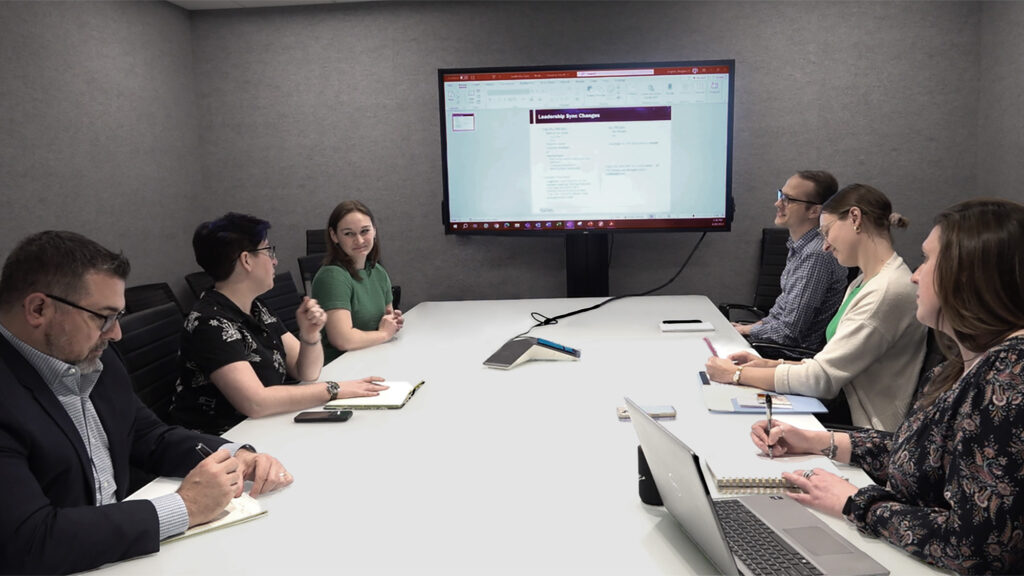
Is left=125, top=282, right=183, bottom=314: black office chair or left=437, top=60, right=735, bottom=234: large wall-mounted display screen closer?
left=125, top=282, right=183, bottom=314: black office chair

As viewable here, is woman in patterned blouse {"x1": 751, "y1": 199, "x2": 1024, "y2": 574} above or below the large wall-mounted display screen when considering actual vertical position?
below

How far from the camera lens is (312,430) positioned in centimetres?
169

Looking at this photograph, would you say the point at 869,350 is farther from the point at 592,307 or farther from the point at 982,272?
the point at 592,307

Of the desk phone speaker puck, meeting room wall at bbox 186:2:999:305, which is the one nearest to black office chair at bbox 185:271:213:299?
meeting room wall at bbox 186:2:999:305

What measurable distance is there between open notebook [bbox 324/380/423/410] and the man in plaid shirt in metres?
1.67

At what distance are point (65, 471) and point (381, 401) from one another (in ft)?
2.55

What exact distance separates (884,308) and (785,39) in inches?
108

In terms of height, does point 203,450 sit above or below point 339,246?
below

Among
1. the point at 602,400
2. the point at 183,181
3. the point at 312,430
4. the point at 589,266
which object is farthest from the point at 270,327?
the point at 183,181

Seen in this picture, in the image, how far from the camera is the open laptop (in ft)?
3.13

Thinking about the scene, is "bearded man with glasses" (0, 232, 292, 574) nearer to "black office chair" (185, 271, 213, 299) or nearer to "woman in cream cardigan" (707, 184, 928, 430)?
"woman in cream cardigan" (707, 184, 928, 430)

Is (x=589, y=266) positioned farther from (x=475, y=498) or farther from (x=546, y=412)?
(x=475, y=498)

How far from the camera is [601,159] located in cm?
401

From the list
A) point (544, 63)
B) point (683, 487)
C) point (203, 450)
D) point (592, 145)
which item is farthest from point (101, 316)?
point (544, 63)
